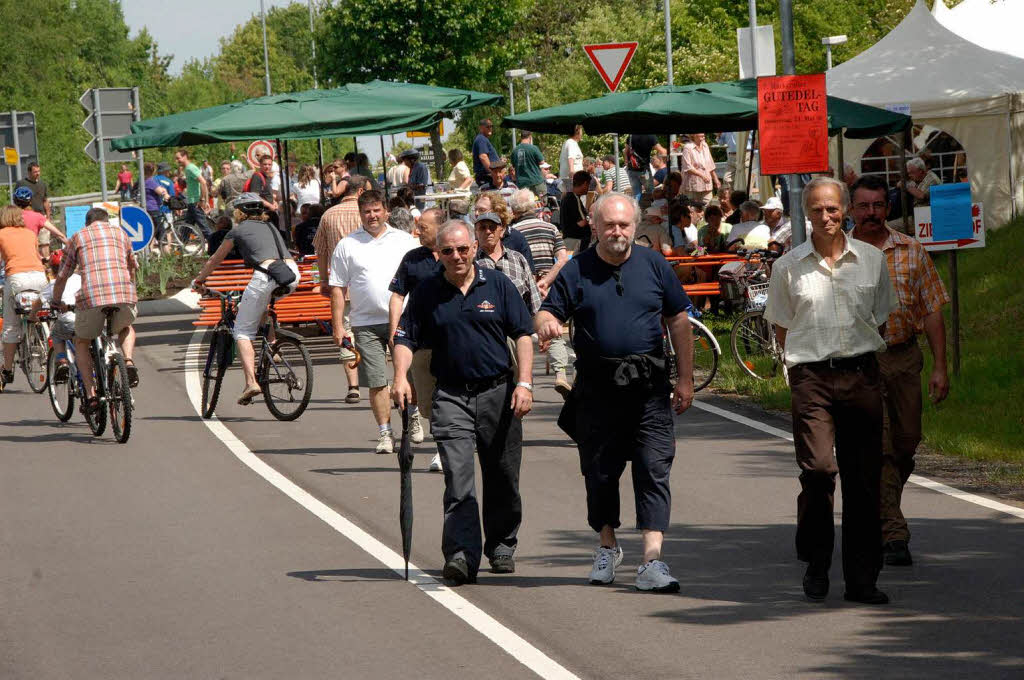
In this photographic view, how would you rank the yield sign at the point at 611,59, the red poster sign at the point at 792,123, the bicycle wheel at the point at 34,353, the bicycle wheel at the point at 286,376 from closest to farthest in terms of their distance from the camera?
1. the red poster sign at the point at 792,123
2. the bicycle wheel at the point at 286,376
3. the bicycle wheel at the point at 34,353
4. the yield sign at the point at 611,59

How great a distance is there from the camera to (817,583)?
7.25m

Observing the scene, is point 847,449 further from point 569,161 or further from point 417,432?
point 569,161

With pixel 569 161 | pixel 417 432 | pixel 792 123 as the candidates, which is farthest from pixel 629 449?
pixel 569 161

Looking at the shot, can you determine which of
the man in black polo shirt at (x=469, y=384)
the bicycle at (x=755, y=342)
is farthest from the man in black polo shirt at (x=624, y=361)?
the bicycle at (x=755, y=342)

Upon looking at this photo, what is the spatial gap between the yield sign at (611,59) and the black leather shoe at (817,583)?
13.4m

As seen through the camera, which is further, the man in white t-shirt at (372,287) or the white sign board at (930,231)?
the white sign board at (930,231)

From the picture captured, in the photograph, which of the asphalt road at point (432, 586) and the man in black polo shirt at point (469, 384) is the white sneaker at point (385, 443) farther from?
the man in black polo shirt at point (469, 384)

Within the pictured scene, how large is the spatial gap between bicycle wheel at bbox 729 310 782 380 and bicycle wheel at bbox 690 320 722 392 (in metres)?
0.26

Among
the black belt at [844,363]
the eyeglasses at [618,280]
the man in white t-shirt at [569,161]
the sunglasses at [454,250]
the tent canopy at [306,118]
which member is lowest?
the black belt at [844,363]

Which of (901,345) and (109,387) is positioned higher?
(901,345)

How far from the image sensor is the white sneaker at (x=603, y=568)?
304 inches

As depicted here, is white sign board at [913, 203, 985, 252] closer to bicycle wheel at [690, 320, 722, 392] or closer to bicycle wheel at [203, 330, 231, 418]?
bicycle wheel at [690, 320, 722, 392]

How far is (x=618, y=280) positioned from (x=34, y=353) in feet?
39.9

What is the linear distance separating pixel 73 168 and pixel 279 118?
34.1 metres
